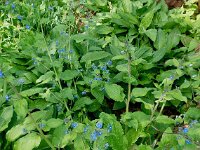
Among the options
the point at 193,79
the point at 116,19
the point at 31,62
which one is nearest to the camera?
the point at 193,79

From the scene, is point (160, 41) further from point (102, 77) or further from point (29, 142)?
point (29, 142)

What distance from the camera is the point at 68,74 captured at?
11.9 feet

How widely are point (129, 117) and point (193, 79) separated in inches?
33.7

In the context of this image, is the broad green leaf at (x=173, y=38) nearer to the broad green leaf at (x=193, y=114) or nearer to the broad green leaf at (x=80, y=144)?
the broad green leaf at (x=193, y=114)

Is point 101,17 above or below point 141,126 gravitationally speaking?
above

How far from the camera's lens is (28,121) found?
10.1ft

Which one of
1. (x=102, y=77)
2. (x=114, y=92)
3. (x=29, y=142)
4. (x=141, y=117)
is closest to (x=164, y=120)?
(x=141, y=117)

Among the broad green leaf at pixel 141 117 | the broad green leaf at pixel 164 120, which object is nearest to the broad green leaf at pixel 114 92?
the broad green leaf at pixel 141 117

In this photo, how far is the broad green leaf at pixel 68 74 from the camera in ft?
11.8

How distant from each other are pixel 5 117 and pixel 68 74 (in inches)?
29.5

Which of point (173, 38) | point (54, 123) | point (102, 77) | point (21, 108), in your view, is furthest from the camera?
point (173, 38)

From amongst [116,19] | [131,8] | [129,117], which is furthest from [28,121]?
[131,8]

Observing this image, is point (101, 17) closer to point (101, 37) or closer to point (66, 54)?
point (101, 37)

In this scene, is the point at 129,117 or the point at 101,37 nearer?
the point at 129,117
